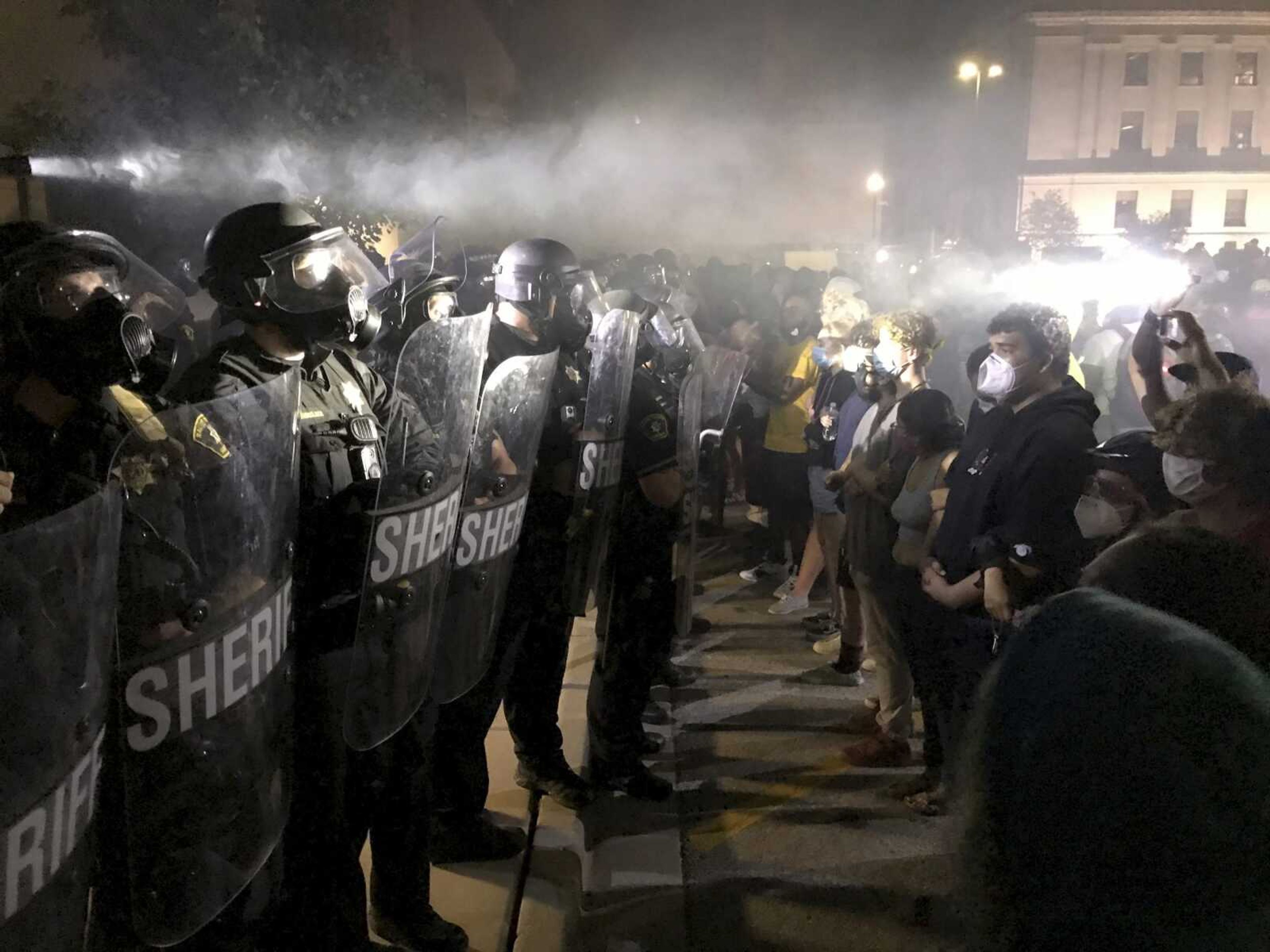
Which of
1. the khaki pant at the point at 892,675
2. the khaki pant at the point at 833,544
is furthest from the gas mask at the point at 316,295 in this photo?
the khaki pant at the point at 833,544

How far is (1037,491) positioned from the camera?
2.99m

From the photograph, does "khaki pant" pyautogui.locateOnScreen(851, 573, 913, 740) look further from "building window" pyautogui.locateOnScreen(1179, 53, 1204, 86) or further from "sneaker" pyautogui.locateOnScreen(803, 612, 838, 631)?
"building window" pyautogui.locateOnScreen(1179, 53, 1204, 86)

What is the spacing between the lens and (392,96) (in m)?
11.6

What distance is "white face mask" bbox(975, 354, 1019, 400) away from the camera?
3.33 m

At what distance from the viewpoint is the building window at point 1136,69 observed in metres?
49.0

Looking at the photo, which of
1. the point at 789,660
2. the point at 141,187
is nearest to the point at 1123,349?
the point at 789,660

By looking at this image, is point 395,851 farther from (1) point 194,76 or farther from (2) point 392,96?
(2) point 392,96

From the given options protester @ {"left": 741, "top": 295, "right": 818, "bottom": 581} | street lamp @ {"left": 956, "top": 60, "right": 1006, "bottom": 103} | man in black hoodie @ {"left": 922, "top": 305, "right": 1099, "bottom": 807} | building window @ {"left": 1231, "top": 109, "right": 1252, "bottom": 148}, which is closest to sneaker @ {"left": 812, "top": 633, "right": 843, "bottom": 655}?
protester @ {"left": 741, "top": 295, "right": 818, "bottom": 581}

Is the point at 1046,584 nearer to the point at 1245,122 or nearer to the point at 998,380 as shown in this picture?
the point at 998,380

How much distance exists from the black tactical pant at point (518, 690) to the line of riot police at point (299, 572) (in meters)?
0.01

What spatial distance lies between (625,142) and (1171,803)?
24060mm

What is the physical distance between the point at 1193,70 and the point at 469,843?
58455 millimetres

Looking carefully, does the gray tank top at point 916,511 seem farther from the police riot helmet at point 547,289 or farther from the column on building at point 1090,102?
the column on building at point 1090,102

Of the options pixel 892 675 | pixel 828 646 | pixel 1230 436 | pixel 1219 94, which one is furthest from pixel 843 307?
pixel 1219 94
